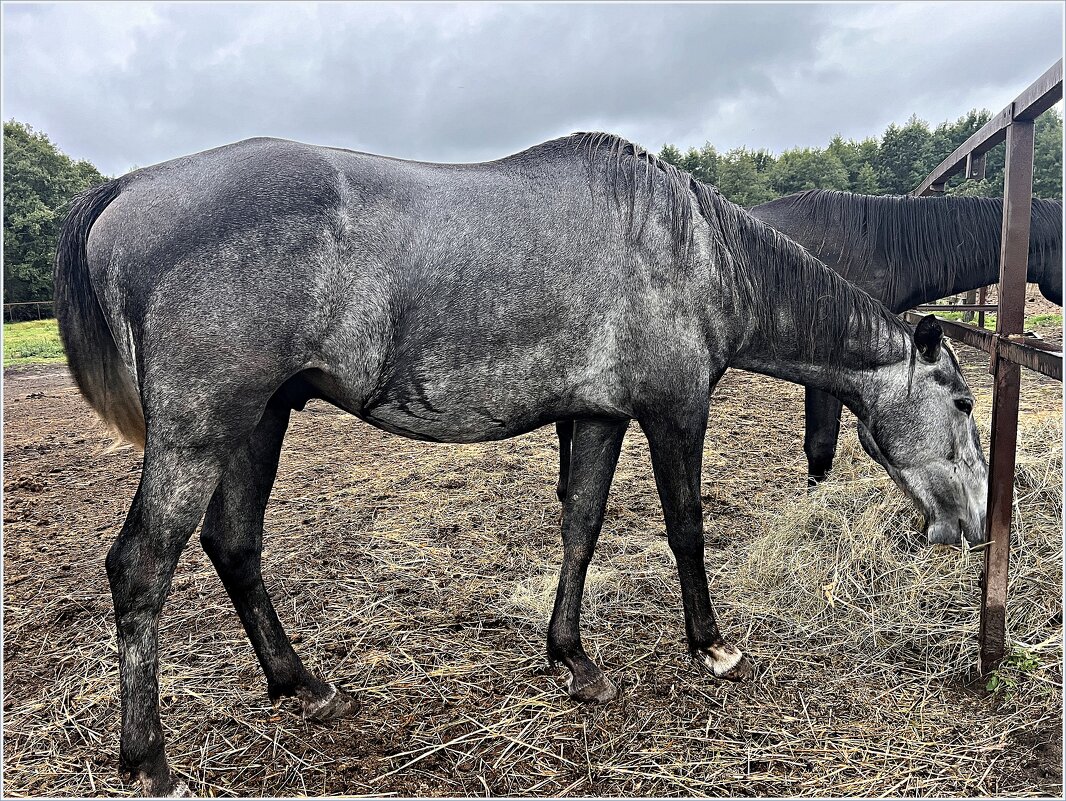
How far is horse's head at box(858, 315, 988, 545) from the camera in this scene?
312 cm

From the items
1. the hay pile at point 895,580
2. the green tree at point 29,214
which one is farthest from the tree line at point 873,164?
the green tree at point 29,214

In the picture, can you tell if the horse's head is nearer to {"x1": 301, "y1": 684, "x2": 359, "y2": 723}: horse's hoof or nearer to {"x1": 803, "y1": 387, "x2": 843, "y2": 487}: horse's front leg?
{"x1": 803, "y1": 387, "x2": 843, "y2": 487}: horse's front leg

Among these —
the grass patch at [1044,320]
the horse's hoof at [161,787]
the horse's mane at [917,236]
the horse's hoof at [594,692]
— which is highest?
the horse's mane at [917,236]

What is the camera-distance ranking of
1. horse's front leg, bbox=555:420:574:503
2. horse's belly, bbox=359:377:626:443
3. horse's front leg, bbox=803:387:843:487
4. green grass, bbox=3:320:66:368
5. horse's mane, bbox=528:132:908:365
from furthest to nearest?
1. green grass, bbox=3:320:66:368
2. horse's front leg, bbox=803:387:843:487
3. horse's front leg, bbox=555:420:574:503
4. horse's mane, bbox=528:132:908:365
5. horse's belly, bbox=359:377:626:443

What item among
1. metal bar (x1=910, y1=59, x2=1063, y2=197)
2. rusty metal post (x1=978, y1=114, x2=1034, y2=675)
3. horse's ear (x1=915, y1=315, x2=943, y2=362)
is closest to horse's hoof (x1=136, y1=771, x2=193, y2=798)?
rusty metal post (x1=978, y1=114, x2=1034, y2=675)

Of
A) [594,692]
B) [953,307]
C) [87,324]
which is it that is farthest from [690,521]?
[953,307]

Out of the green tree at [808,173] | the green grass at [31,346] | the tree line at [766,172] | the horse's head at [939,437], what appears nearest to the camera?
the horse's head at [939,437]

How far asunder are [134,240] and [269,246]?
0.48 meters

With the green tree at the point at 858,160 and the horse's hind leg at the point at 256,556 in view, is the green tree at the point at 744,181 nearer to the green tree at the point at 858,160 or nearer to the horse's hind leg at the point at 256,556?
the green tree at the point at 858,160

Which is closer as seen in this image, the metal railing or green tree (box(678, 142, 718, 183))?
the metal railing

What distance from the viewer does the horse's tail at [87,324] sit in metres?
2.44

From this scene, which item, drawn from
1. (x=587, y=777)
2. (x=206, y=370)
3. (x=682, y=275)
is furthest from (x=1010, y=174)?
(x=206, y=370)

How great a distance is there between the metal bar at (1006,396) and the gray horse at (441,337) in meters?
0.27

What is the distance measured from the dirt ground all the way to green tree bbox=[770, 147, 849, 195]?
90.2ft
